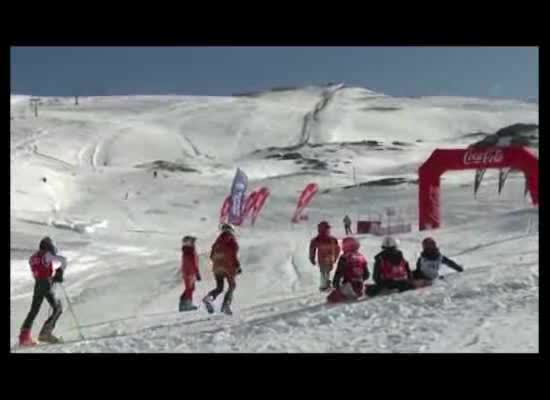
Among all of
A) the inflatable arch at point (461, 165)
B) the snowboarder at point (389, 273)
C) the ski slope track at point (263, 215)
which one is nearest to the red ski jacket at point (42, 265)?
the ski slope track at point (263, 215)

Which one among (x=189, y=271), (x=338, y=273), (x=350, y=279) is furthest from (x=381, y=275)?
(x=189, y=271)

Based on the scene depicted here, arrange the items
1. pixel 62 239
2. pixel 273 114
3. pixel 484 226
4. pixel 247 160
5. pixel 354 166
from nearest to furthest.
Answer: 1. pixel 484 226
2. pixel 62 239
3. pixel 354 166
4. pixel 247 160
5. pixel 273 114

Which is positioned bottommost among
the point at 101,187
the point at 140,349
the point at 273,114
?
the point at 140,349

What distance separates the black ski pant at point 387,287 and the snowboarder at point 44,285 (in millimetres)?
3580

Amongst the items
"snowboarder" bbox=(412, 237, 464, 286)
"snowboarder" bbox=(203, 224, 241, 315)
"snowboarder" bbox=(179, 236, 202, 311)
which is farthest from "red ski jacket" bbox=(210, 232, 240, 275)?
"snowboarder" bbox=(412, 237, 464, 286)

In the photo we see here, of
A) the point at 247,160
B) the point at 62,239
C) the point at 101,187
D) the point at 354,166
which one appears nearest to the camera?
the point at 62,239

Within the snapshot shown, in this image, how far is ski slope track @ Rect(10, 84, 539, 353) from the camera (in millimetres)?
8945

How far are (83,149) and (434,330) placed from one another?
42696 mm

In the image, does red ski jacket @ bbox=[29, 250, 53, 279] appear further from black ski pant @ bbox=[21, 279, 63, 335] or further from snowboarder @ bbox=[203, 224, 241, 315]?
snowboarder @ bbox=[203, 224, 241, 315]

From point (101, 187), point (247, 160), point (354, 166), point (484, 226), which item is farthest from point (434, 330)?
point (247, 160)

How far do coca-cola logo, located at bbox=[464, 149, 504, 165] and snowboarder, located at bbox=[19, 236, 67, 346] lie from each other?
12.0 meters

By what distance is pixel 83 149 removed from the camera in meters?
49.0
